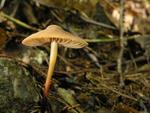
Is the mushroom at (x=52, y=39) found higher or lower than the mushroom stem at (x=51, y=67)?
higher

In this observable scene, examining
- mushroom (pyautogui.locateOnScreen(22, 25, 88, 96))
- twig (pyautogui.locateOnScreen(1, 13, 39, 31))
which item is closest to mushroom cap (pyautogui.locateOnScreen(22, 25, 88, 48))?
mushroom (pyautogui.locateOnScreen(22, 25, 88, 96))

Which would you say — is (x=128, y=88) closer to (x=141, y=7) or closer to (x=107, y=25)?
(x=107, y=25)


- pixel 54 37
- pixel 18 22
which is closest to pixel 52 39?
pixel 54 37

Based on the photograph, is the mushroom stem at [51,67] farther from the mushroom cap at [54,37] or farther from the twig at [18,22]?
the twig at [18,22]

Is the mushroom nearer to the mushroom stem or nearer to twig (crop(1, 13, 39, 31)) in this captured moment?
the mushroom stem

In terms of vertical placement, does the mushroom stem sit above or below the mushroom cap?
below

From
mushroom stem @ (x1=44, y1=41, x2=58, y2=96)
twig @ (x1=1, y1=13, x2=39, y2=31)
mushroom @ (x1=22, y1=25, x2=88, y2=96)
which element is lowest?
mushroom stem @ (x1=44, y1=41, x2=58, y2=96)

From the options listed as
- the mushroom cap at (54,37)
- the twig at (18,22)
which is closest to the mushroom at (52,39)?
A: the mushroom cap at (54,37)

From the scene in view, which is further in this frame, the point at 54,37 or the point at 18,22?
the point at 18,22

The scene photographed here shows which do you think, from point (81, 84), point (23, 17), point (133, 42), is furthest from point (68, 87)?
point (133, 42)

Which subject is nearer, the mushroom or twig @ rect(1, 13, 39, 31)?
the mushroom

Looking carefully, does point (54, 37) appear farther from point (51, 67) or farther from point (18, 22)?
point (18, 22)
